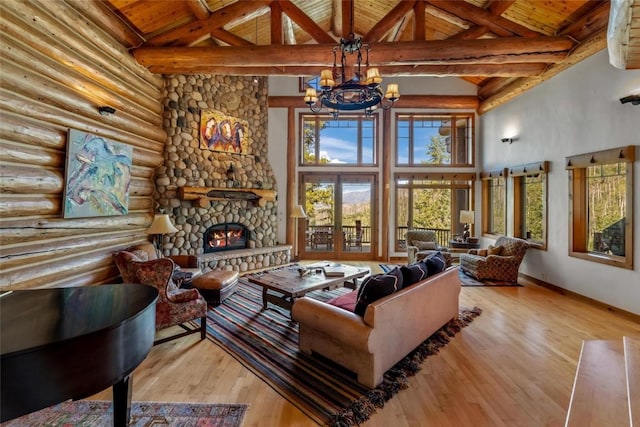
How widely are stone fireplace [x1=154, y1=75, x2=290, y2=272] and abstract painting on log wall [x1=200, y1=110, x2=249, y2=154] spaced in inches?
3.8

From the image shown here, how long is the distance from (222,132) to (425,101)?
5.24m

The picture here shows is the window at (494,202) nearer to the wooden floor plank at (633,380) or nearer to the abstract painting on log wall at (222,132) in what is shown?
the wooden floor plank at (633,380)

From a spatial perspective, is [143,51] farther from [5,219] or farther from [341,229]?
[341,229]

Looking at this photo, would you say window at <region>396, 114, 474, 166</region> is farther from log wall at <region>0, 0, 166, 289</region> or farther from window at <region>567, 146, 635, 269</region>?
log wall at <region>0, 0, 166, 289</region>

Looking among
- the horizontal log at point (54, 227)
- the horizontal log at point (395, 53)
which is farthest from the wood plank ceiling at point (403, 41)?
the horizontal log at point (54, 227)

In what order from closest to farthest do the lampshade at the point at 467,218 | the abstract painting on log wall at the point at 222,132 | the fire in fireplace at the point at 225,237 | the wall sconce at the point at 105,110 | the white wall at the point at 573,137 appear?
the wall sconce at the point at 105,110
the white wall at the point at 573,137
the abstract painting on log wall at the point at 222,132
the fire in fireplace at the point at 225,237
the lampshade at the point at 467,218

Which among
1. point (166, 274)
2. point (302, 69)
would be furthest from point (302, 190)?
point (166, 274)

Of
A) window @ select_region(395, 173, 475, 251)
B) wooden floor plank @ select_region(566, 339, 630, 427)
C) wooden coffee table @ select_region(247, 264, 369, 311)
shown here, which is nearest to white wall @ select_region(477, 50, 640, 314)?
window @ select_region(395, 173, 475, 251)

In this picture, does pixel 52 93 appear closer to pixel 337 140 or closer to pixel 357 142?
pixel 337 140

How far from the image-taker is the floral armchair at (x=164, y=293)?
2.95 m

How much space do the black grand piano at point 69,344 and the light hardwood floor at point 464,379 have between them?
90 cm

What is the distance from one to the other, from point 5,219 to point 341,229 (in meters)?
6.32

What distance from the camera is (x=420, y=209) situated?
7.96 meters

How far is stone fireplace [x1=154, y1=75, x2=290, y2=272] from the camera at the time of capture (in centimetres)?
561
